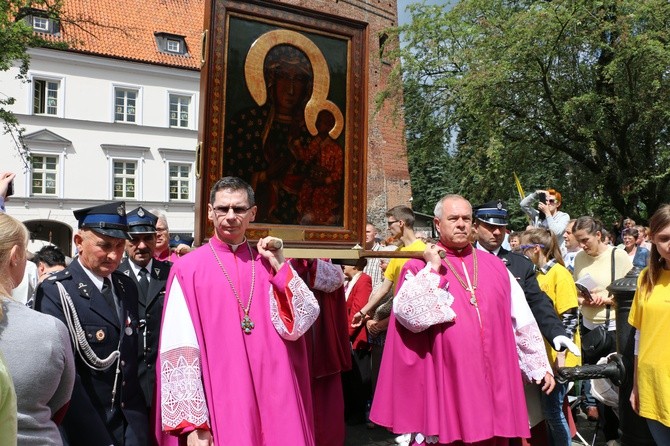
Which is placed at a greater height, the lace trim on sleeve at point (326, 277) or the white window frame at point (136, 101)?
the white window frame at point (136, 101)

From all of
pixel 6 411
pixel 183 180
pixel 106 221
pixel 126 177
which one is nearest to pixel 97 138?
pixel 126 177

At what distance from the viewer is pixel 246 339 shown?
3.40m

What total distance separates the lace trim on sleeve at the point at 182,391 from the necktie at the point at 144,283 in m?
1.18

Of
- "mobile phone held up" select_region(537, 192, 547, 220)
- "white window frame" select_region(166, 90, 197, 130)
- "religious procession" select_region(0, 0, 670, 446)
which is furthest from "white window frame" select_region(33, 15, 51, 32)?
"mobile phone held up" select_region(537, 192, 547, 220)

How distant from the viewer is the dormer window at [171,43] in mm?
30719

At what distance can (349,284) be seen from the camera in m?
7.75

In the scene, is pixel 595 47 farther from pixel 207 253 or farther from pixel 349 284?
pixel 207 253

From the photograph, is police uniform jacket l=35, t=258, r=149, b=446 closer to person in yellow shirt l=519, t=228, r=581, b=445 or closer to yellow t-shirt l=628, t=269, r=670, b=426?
yellow t-shirt l=628, t=269, r=670, b=426

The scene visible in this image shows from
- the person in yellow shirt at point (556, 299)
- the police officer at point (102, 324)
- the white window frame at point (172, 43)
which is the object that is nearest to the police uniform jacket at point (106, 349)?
the police officer at point (102, 324)

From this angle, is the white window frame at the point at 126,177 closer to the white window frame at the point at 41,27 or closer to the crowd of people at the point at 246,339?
the white window frame at the point at 41,27

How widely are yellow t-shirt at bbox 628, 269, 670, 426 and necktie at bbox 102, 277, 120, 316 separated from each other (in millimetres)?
2860

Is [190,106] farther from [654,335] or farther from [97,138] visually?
[654,335]

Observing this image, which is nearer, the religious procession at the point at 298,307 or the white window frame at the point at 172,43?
the religious procession at the point at 298,307

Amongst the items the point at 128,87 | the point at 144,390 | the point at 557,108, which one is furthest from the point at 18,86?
the point at 144,390
